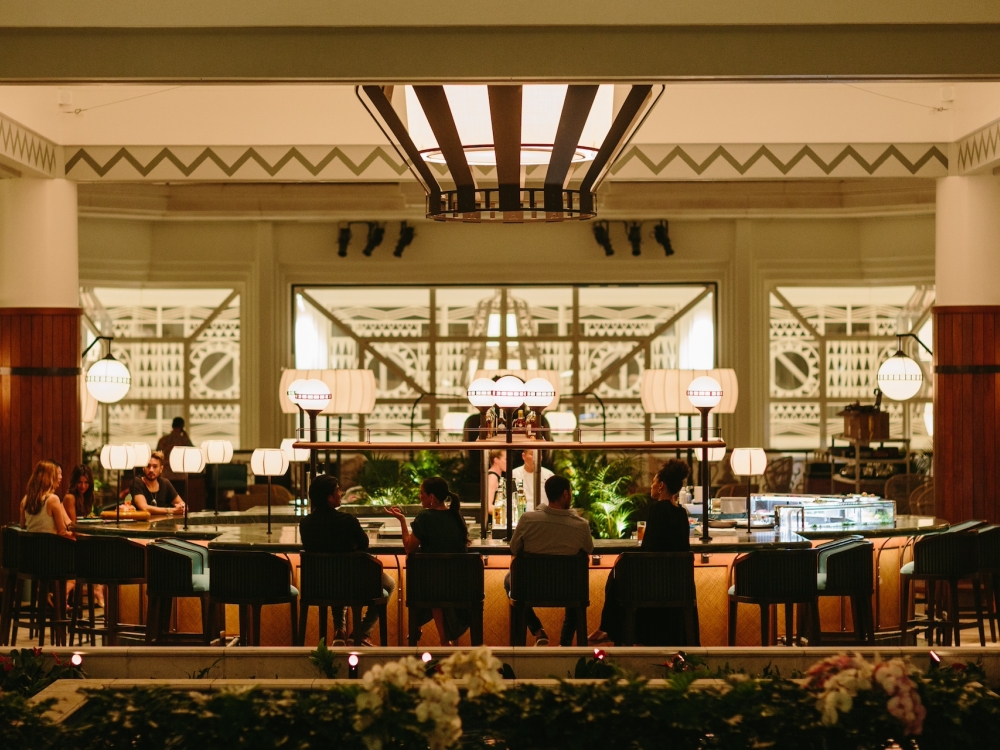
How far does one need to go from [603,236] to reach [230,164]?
5924mm

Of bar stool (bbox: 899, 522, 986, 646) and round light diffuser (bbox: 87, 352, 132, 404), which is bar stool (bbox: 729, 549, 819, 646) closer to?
bar stool (bbox: 899, 522, 986, 646)

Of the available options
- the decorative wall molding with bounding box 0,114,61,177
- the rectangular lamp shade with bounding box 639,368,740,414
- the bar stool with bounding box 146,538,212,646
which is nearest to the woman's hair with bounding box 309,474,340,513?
the bar stool with bounding box 146,538,212,646

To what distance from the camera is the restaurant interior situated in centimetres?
532

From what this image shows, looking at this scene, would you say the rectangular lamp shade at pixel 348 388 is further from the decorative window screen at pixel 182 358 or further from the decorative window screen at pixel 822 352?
the decorative window screen at pixel 822 352

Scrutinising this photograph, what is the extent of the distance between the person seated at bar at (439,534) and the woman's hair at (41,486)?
2575 millimetres

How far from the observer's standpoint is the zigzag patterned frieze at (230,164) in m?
10.6

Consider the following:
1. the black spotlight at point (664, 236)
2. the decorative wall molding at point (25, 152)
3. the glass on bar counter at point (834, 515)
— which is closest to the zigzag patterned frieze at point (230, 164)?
the decorative wall molding at point (25, 152)

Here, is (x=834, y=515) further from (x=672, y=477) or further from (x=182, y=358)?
(x=182, y=358)

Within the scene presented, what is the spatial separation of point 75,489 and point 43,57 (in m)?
5.05

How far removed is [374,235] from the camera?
15.5m

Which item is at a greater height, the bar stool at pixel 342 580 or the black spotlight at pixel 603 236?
the black spotlight at pixel 603 236

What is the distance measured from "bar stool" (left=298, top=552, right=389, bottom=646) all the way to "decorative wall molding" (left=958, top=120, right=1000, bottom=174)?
6147 mm

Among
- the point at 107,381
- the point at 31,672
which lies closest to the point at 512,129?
the point at 31,672

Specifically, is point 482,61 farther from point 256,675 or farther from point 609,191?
point 609,191
